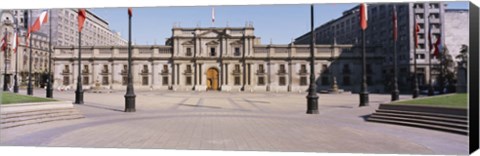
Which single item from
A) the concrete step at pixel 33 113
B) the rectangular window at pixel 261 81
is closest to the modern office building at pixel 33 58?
the concrete step at pixel 33 113

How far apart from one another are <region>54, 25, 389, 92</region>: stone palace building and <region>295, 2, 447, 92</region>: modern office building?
116 centimetres

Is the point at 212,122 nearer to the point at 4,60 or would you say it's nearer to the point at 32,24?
the point at 32,24

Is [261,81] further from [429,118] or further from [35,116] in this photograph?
[35,116]

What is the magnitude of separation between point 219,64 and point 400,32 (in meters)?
25.8

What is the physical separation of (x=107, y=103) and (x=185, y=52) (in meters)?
26.5

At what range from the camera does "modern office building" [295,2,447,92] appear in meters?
14.7

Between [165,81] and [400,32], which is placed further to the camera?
[400,32]

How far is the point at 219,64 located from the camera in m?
47.9

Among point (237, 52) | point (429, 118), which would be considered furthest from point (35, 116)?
point (237, 52)

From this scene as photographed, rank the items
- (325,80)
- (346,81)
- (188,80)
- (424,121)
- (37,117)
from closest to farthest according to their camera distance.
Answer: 1. (424,121)
2. (37,117)
3. (346,81)
4. (325,80)
5. (188,80)

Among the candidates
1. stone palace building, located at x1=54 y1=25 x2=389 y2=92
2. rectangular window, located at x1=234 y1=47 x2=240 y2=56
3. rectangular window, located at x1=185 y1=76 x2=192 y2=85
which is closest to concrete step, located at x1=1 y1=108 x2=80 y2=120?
stone palace building, located at x1=54 y1=25 x2=389 y2=92

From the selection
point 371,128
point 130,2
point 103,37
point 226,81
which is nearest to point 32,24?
point 103,37

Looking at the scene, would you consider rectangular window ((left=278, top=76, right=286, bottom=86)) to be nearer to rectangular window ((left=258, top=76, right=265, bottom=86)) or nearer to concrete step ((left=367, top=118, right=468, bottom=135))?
rectangular window ((left=258, top=76, right=265, bottom=86))

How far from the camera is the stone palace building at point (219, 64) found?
21.8m
